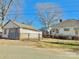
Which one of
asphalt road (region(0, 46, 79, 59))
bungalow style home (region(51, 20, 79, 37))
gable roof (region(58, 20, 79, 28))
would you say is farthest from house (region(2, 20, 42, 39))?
gable roof (region(58, 20, 79, 28))

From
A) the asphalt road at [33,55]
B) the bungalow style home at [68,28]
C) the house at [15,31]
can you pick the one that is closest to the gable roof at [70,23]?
the bungalow style home at [68,28]

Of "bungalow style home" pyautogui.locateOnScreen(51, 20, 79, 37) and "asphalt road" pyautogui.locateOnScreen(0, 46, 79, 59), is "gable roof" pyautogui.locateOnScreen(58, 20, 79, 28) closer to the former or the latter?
"bungalow style home" pyautogui.locateOnScreen(51, 20, 79, 37)

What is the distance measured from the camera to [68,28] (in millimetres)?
60438

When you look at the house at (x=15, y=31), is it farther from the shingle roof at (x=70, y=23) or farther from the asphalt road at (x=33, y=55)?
the shingle roof at (x=70, y=23)

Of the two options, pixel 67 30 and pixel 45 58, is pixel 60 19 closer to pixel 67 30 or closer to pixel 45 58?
pixel 67 30

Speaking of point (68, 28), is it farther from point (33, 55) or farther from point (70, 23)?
point (33, 55)

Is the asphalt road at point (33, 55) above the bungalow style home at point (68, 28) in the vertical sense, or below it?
below

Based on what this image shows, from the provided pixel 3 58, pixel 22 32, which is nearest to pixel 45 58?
pixel 3 58

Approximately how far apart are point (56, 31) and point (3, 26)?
2578cm

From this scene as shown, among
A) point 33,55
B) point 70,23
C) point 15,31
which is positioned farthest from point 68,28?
point 33,55

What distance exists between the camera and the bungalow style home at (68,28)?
59.3m

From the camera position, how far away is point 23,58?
537 inches

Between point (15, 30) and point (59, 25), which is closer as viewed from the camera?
point (15, 30)

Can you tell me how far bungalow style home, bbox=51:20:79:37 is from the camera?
5934 centimetres
